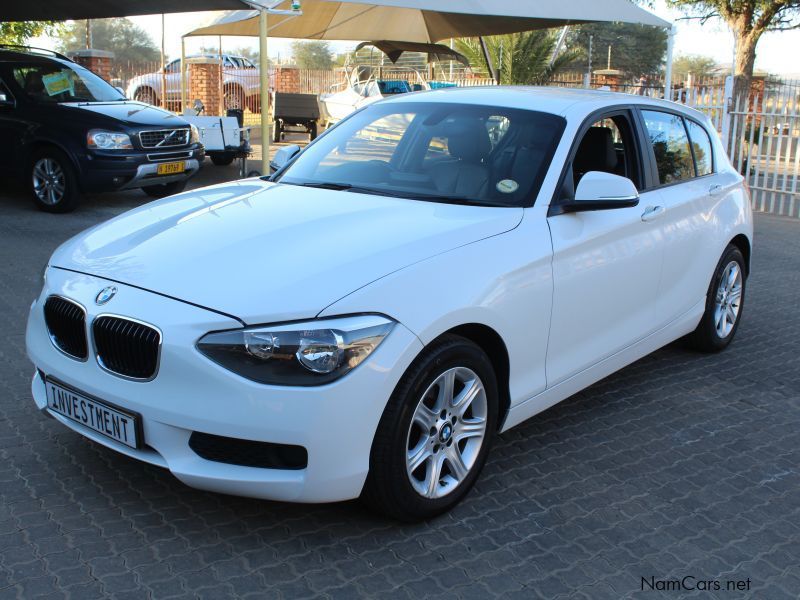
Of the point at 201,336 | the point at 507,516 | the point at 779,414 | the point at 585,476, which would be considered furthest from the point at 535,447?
the point at 201,336

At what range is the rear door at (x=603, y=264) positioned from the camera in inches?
156

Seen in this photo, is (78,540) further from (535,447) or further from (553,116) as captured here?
(553,116)

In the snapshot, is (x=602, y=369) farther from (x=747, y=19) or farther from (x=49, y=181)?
(x=747, y=19)

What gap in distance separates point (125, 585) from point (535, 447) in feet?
6.93

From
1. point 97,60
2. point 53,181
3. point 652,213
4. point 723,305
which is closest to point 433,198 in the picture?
point 652,213

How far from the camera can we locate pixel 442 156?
14.4 ft

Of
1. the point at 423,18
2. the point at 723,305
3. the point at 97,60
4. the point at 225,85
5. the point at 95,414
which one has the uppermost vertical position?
the point at 423,18

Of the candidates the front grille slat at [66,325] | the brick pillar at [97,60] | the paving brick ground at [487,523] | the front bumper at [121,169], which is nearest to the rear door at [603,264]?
the paving brick ground at [487,523]

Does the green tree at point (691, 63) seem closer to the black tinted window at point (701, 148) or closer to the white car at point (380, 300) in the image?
the black tinted window at point (701, 148)

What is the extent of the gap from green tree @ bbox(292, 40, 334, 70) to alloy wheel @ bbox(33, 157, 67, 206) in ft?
213

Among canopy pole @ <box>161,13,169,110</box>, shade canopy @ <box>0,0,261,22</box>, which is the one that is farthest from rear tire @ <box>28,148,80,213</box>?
canopy pole @ <box>161,13,169,110</box>

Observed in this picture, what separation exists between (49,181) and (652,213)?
322 inches

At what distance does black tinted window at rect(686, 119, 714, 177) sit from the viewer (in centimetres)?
552

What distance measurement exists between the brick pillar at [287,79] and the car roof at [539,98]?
27.5 m
